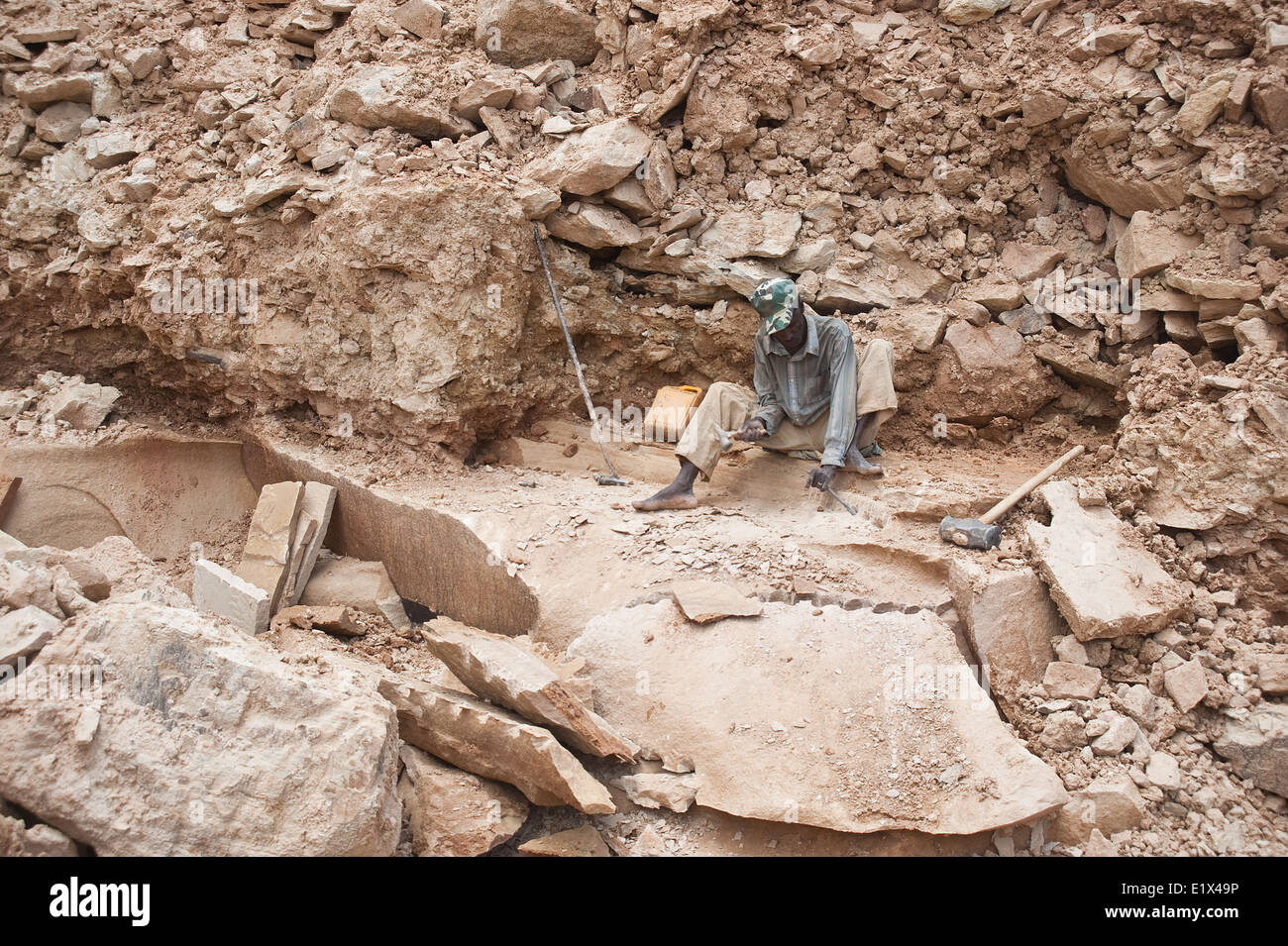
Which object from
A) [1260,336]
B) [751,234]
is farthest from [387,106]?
[1260,336]

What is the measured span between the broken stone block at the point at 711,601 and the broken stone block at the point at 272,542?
2.39 meters

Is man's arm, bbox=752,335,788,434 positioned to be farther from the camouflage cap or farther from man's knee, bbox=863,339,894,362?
man's knee, bbox=863,339,894,362

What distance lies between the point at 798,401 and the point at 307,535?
3031mm

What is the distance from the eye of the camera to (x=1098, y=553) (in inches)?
166

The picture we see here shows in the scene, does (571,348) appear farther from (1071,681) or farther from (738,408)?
(1071,681)

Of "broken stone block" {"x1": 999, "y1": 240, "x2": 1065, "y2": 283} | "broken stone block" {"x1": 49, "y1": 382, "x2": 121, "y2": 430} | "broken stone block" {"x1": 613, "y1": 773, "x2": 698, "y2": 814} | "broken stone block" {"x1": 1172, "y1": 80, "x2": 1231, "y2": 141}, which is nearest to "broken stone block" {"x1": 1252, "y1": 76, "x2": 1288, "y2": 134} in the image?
"broken stone block" {"x1": 1172, "y1": 80, "x2": 1231, "y2": 141}

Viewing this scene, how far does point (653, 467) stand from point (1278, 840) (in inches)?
148

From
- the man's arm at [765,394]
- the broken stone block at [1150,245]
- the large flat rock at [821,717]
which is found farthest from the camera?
the man's arm at [765,394]

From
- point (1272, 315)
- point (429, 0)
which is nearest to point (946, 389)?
point (1272, 315)

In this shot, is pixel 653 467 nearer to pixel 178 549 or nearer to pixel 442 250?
pixel 442 250

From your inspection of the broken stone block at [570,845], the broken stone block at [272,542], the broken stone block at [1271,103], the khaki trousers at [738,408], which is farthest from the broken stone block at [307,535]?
the broken stone block at [1271,103]

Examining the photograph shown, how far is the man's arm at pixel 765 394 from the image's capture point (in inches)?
214

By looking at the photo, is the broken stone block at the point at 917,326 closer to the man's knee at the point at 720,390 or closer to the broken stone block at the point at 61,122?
the man's knee at the point at 720,390

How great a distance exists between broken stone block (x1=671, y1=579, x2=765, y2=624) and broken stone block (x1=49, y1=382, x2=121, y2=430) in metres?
4.52
